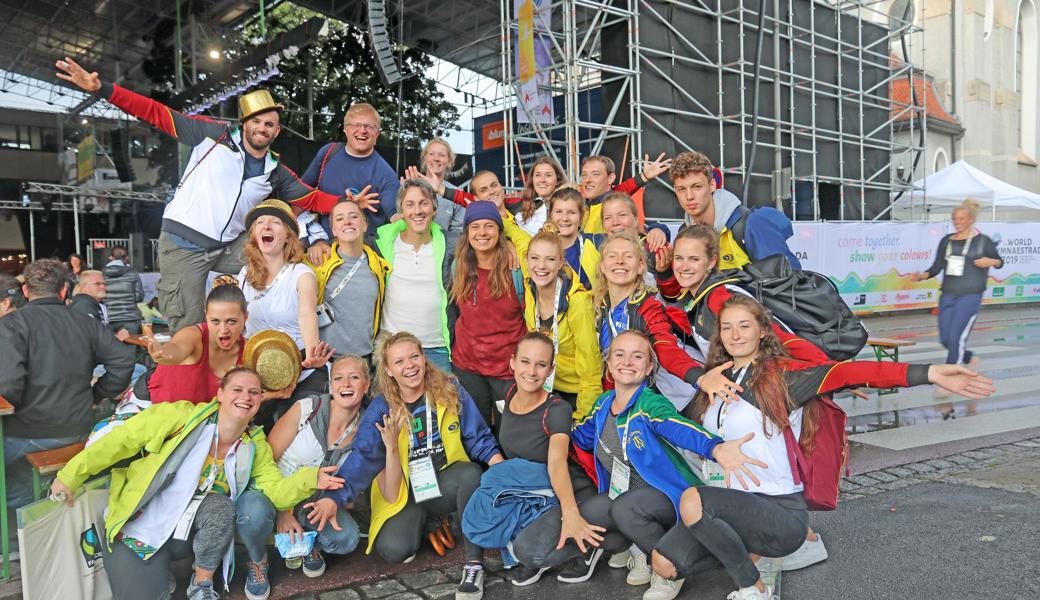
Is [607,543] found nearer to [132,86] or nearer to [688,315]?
[688,315]

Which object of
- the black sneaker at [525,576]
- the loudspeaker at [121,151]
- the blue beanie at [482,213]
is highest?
the loudspeaker at [121,151]

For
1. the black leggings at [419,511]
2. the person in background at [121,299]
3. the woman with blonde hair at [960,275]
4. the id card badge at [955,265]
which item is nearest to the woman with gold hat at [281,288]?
the black leggings at [419,511]

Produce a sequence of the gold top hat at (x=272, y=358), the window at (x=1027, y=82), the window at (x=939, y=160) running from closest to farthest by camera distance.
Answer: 1. the gold top hat at (x=272, y=358)
2. the window at (x=939, y=160)
3. the window at (x=1027, y=82)

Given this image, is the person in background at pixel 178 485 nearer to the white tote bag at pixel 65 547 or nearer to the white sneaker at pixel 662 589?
the white tote bag at pixel 65 547

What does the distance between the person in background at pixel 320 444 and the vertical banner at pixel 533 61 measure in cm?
932

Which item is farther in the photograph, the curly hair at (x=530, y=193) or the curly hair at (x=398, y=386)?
the curly hair at (x=530, y=193)

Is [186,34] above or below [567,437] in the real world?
above

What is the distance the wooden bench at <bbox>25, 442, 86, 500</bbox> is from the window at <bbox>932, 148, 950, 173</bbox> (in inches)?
1111

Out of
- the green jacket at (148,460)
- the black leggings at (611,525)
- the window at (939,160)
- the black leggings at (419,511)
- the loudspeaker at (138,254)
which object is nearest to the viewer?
the green jacket at (148,460)

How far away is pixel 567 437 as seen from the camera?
3494mm

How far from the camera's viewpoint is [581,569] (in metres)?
3.44

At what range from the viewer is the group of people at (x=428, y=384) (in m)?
3.15

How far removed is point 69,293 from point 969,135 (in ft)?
94.0

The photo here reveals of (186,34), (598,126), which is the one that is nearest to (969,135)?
(598,126)
